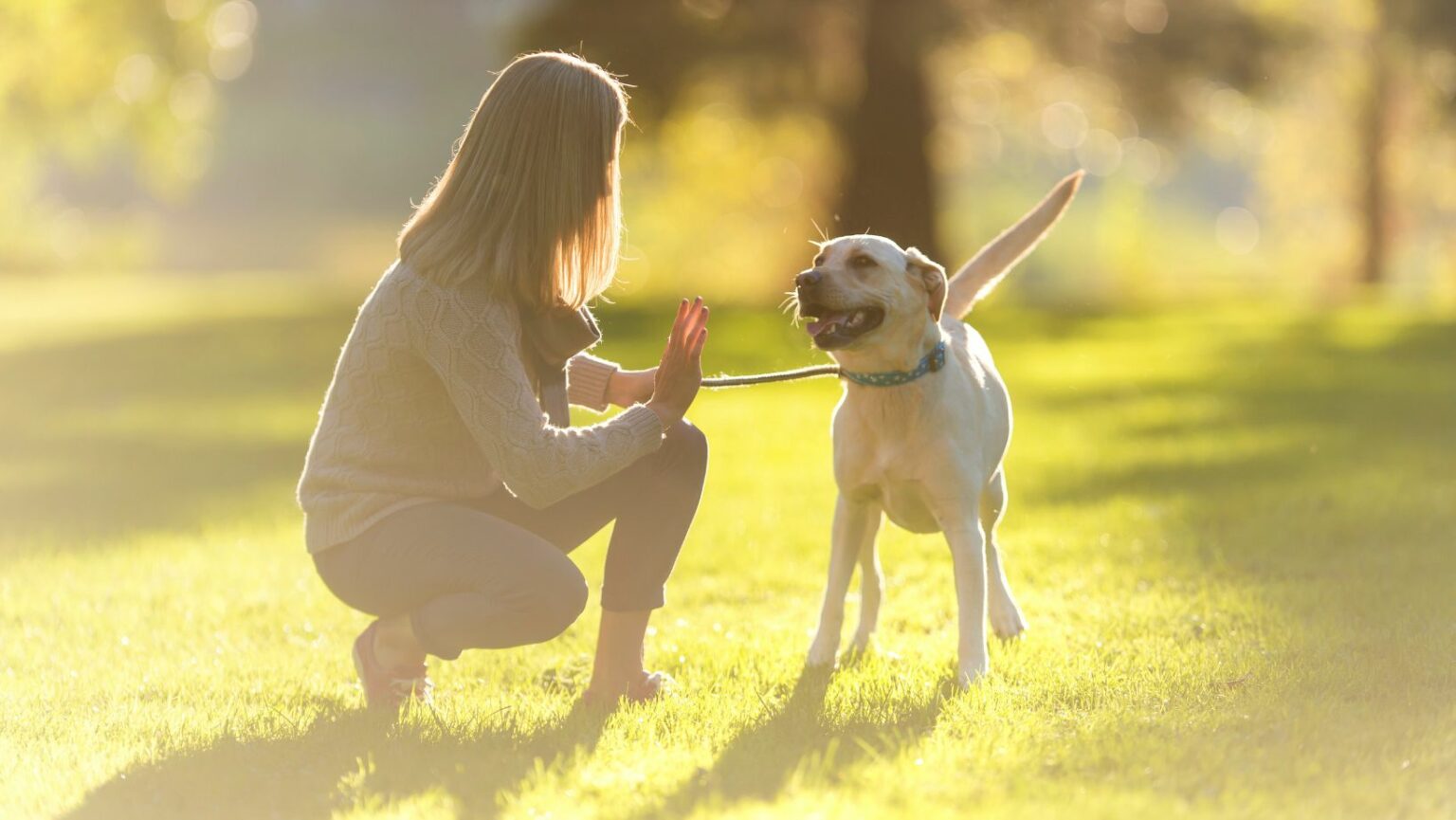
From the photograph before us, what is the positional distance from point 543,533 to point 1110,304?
63.2ft

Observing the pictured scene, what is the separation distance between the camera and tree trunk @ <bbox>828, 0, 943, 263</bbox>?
1895 cm

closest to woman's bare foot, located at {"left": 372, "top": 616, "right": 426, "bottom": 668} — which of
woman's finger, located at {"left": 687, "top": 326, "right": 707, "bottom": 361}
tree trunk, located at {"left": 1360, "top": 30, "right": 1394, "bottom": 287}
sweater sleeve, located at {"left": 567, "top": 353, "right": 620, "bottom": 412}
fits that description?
sweater sleeve, located at {"left": 567, "top": 353, "right": 620, "bottom": 412}

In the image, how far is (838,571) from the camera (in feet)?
15.5

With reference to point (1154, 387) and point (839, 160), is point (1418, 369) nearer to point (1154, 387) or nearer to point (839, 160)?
point (1154, 387)

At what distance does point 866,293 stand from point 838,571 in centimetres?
98

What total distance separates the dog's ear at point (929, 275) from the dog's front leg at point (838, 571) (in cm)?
72

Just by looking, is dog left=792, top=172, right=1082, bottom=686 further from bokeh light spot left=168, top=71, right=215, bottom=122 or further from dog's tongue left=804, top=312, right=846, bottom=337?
bokeh light spot left=168, top=71, right=215, bottom=122

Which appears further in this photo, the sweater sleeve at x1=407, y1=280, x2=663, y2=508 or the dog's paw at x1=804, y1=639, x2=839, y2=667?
the dog's paw at x1=804, y1=639, x2=839, y2=667

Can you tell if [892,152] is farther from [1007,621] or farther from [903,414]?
[903,414]

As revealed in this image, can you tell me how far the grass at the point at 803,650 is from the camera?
3.51 meters

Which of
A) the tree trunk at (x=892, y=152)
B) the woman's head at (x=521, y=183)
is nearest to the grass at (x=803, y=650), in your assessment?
the woman's head at (x=521, y=183)

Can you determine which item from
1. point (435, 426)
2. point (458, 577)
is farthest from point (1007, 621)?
point (435, 426)

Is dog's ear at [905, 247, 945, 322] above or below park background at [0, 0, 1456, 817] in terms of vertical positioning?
above

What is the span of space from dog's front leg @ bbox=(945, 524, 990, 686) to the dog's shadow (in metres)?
0.11
